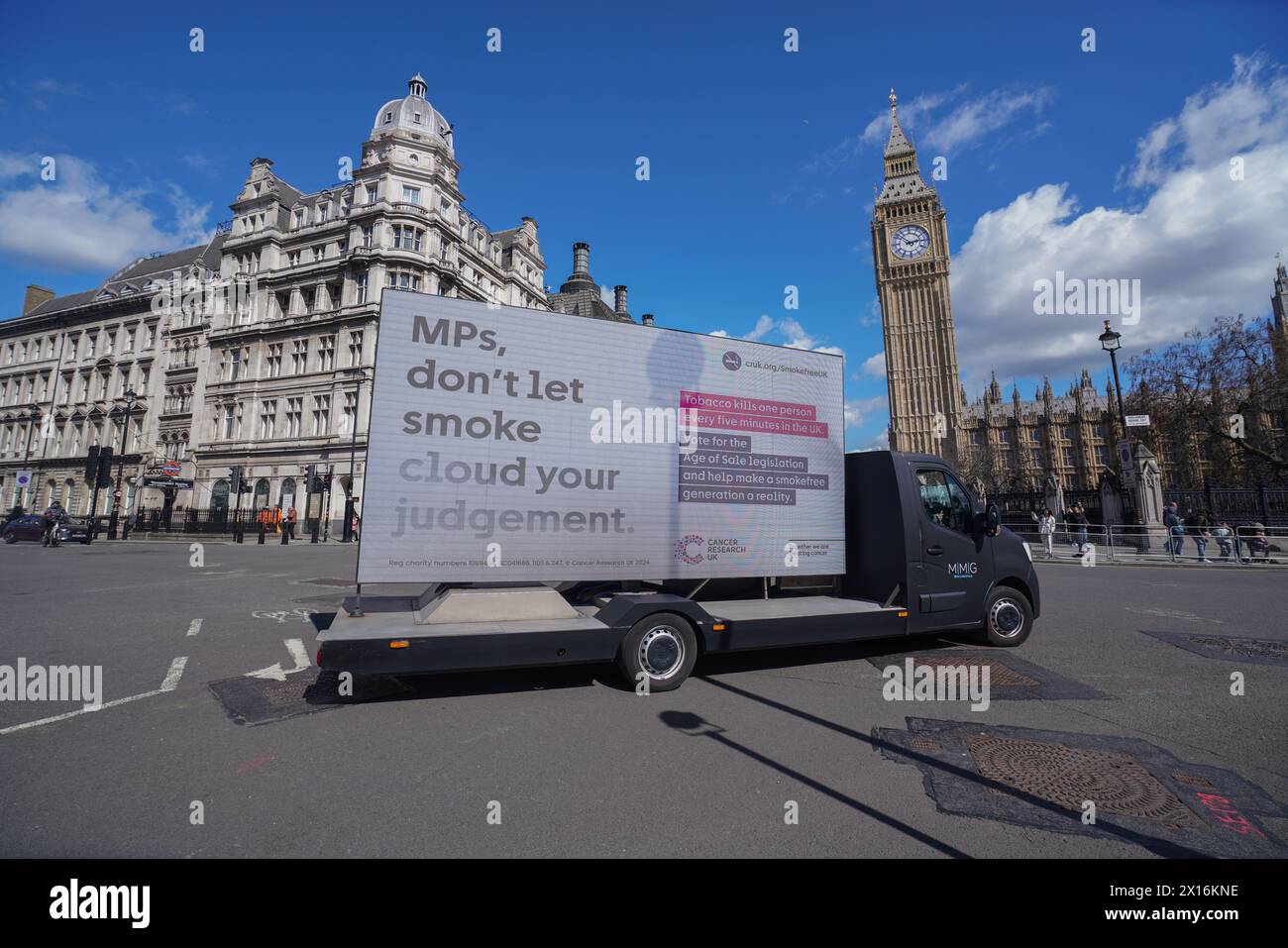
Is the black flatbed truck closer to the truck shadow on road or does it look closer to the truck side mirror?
the truck side mirror

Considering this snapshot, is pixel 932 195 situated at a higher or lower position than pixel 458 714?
higher

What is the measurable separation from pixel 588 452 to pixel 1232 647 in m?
8.87

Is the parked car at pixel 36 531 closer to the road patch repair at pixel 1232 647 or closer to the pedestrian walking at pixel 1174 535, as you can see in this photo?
the road patch repair at pixel 1232 647

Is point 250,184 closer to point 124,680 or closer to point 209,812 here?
point 124,680

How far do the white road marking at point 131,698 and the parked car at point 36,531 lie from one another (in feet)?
107

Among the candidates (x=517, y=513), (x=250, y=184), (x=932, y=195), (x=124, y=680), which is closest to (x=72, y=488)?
(x=250, y=184)

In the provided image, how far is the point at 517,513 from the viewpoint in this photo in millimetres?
5371

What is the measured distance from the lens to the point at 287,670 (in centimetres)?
614

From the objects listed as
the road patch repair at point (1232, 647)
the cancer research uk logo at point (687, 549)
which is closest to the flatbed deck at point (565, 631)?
the cancer research uk logo at point (687, 549)
